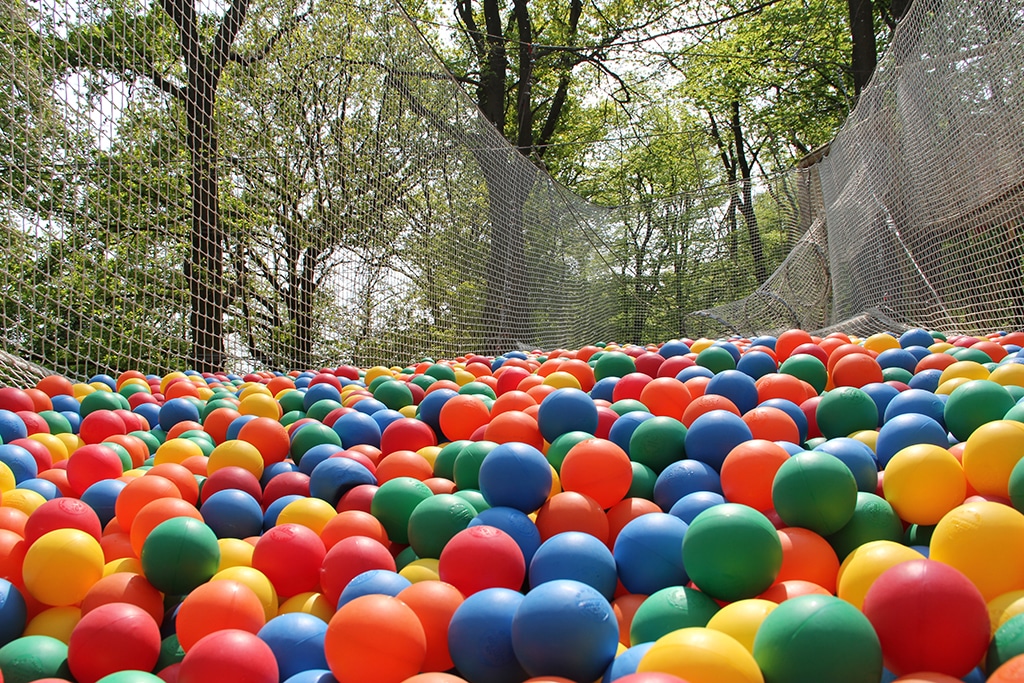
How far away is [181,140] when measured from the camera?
5.00m

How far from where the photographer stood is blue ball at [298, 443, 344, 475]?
246 cm

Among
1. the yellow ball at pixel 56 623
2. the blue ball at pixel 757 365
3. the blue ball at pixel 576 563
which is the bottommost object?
the yellow ball at pixel 56 623

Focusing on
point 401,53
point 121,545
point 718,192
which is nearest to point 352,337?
point 401,53

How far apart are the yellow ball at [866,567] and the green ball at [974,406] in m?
0.93

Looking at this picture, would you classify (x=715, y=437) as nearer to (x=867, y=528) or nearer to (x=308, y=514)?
(x=867, y=528)

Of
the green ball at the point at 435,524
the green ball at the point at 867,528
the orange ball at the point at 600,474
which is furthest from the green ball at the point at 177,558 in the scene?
the green ball at the point at 867,528

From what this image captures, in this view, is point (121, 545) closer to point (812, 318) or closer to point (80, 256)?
point (80, 256)

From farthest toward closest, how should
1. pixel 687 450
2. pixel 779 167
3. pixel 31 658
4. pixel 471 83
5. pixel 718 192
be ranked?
1. pixel 779 167
2. pixel 471 83
3. pixel 718 192
4. pixel 687 450
5. pixel 31 658

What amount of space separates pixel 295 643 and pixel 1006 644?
121 cm

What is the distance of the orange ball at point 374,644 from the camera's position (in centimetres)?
128

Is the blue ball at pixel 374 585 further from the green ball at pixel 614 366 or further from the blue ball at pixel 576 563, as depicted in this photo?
the green ball at pixel 614 366

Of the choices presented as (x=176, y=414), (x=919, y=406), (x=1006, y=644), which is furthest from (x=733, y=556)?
(x=176, y=414)

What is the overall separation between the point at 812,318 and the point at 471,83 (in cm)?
881

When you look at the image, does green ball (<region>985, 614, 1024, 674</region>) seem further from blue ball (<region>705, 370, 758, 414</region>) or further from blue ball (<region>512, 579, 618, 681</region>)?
blue ball (<region>705, 370, 758, 414</region>)
